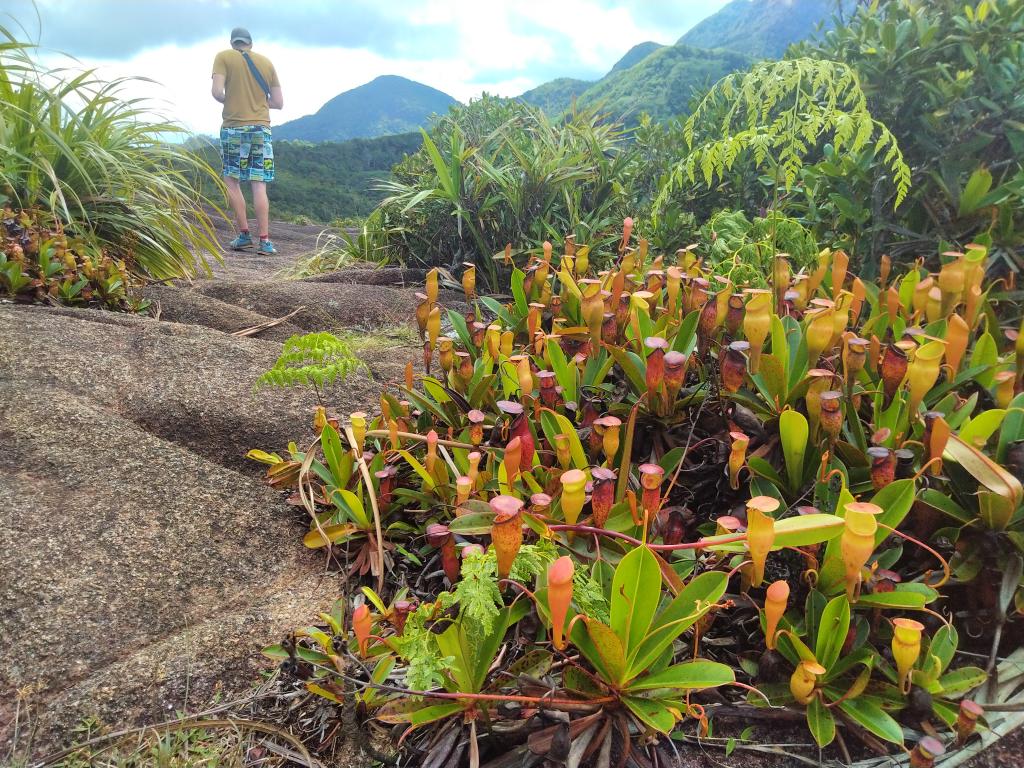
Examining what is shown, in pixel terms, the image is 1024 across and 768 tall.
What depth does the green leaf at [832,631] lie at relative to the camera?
106 cm

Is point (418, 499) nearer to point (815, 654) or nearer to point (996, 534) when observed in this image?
point (815, 654)

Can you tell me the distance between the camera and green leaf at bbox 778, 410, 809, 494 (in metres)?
1.27

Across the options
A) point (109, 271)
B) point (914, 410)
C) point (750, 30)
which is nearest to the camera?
point (914, 410)

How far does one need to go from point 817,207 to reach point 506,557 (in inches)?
98.8

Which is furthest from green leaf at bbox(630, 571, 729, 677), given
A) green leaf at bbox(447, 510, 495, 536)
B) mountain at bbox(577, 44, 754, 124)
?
mountain at bbox(577, 44, 754, 124)

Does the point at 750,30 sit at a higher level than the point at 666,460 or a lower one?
higher

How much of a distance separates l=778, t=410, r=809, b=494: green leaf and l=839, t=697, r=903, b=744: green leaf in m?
0.44

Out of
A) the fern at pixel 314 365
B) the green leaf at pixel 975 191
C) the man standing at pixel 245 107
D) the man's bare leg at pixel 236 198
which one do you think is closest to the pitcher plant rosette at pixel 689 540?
the fern at pixel 314 365

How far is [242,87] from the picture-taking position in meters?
6.37

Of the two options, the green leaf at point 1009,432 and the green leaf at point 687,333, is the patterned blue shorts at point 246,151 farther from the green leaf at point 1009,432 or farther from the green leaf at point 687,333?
the green leaf at point 1009,432

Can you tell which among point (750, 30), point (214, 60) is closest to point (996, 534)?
point (214, 60)

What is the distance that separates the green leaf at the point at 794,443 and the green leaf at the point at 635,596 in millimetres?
456

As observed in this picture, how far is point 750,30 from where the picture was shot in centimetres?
3447

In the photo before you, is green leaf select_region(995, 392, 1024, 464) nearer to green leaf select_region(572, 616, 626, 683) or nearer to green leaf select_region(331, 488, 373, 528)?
green leaf select_region(572, 616, 626, 683)
